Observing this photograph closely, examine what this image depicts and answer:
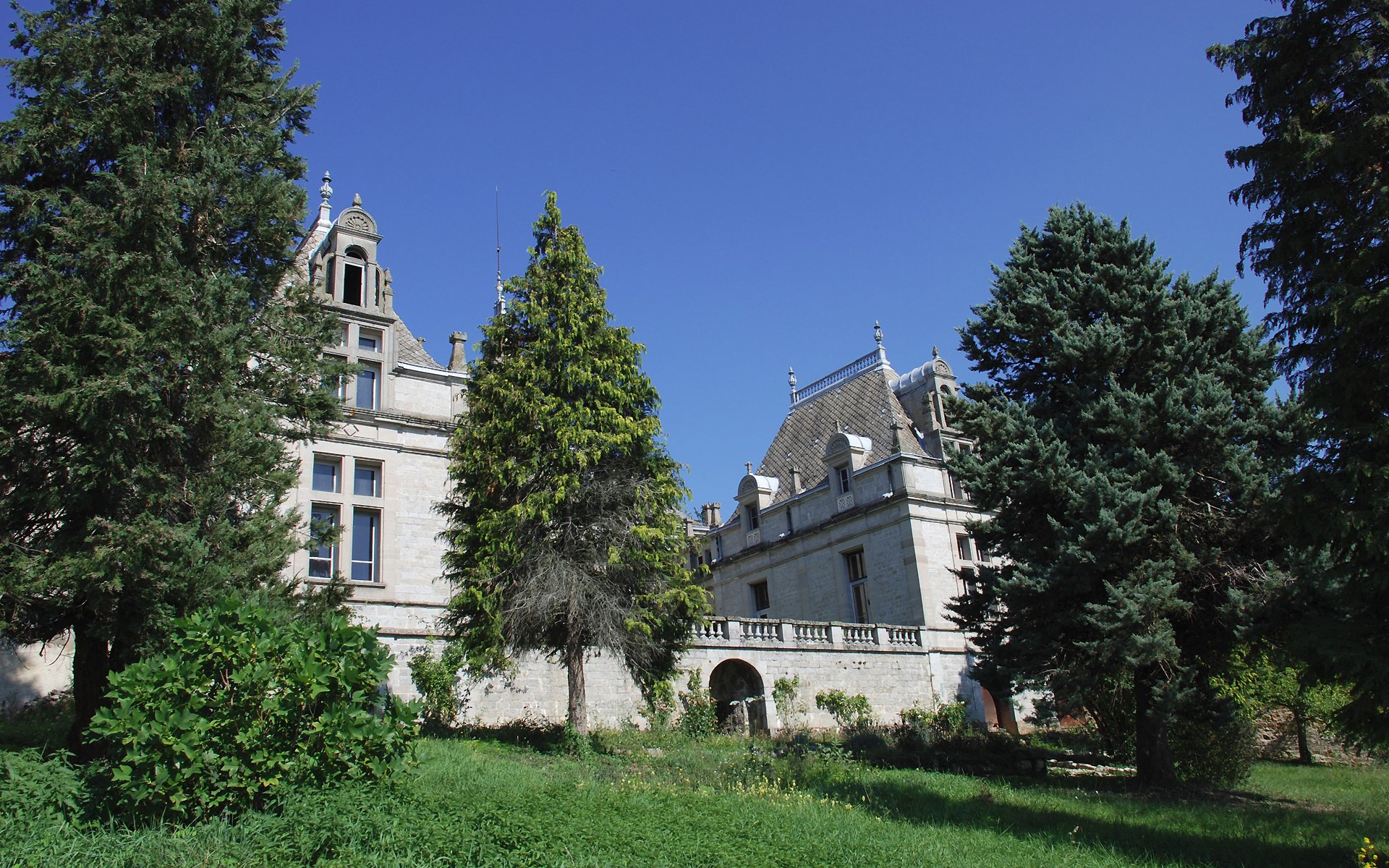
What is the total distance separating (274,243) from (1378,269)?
45.5 feet

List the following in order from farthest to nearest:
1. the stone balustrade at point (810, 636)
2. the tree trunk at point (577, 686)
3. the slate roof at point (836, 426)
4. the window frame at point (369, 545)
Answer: the slate roof at point (836, 426) < the stone balustrade at point (810, 636) < the window frame at point (369, 545) < the tree trunk at point (577, 686)

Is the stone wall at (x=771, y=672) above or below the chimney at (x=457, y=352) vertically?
below

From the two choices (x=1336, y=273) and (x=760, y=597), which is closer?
(x=1336, y=273)

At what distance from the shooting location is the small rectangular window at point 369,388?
23406 millimetres

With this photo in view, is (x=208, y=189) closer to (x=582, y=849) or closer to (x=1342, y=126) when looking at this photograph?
(x=582, y=849)

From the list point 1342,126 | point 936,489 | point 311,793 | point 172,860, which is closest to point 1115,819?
point 1342,126

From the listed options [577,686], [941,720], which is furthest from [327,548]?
[941,720]

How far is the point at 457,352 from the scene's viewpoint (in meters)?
25.4

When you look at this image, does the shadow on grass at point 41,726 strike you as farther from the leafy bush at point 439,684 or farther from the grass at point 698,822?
the leafy bush at point 439,684

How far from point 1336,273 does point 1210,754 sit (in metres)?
11.1

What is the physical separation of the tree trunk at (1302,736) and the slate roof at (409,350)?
23.8 m

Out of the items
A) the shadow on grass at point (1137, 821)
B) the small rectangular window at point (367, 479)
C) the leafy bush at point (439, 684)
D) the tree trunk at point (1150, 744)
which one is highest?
the small rectangular window at point (367, 479)

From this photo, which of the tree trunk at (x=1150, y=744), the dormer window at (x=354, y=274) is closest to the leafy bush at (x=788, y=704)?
the tree trunk at (x=1150, y=744)

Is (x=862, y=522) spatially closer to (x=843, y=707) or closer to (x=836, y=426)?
(x=836, y=426)
